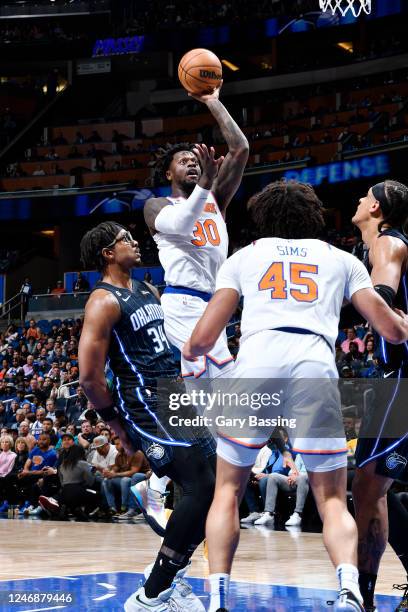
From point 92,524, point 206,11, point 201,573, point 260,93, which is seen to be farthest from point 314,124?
point 201,573

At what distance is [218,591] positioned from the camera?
11.0ft

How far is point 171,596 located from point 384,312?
6.39 ft

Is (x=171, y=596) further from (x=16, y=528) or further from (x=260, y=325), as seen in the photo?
(x=16, y=528)

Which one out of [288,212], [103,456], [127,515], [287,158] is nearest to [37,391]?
[103,456]

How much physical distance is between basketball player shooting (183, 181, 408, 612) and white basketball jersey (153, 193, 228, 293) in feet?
5.01

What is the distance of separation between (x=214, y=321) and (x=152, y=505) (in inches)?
66.6

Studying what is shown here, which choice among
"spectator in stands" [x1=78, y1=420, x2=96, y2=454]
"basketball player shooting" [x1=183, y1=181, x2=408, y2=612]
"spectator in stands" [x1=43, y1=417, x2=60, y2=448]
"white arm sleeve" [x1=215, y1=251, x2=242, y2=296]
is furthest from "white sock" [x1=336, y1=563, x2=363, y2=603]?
"spectator in stands" [x1=43, y1=417, x2=60, y2=448]

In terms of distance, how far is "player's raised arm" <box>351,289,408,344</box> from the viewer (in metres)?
3.54

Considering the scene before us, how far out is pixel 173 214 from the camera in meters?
4.91

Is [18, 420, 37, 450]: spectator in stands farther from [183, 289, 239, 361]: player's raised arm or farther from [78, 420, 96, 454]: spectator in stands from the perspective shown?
[183, 289, 239, 361]: player's raised arm

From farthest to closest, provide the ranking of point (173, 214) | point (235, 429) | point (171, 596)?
point (173, 214), point (171, 596), point (235, 429)

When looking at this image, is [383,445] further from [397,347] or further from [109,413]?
[109,413]

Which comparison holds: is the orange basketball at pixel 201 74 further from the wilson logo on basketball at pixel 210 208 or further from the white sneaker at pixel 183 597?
the white sneaker at pixel 183 597

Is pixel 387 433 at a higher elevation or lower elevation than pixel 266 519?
higher
